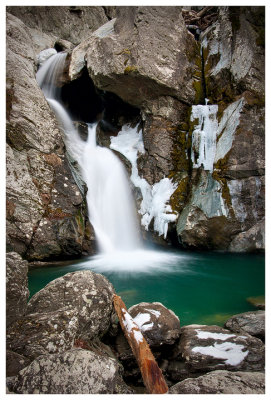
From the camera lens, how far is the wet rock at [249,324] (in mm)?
3162

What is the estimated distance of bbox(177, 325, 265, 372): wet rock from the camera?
8.23 feet

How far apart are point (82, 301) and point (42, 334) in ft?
2.10

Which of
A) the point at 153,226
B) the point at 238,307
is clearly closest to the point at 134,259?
the point at 153,226

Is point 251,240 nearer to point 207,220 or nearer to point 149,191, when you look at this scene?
point 207,220

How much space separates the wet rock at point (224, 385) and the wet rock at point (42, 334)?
3.36 ft


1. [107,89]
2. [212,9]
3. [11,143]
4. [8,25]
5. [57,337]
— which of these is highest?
[212,9]

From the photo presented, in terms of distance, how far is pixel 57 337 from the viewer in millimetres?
1994

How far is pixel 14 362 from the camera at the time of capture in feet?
5.92

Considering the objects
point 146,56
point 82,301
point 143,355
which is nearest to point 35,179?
point 82,301

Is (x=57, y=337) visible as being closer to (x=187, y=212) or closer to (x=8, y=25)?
(x=187, y=212)

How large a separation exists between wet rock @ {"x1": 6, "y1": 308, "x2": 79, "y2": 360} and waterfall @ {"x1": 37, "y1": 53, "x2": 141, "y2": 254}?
5.11 meters

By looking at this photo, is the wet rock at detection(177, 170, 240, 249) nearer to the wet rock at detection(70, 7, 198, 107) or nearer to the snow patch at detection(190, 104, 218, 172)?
the snow patch at detection(190, 104, 218, 172)

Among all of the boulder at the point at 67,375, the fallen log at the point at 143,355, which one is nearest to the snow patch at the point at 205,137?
the fallen log at the point at 143,355

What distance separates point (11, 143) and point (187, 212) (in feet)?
17.3
